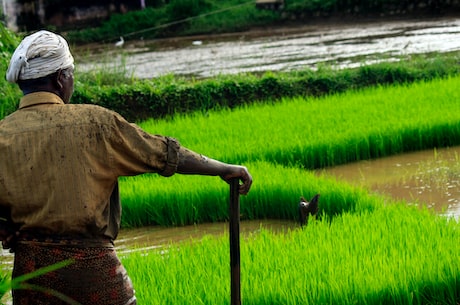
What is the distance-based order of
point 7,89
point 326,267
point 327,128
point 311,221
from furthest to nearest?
point 7,89 < point 327,128 < point 311,221 < point 326,267

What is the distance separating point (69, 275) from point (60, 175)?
282mm

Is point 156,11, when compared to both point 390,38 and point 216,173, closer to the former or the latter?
point 390,38

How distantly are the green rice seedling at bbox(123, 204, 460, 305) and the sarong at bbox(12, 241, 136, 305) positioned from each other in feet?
3.36

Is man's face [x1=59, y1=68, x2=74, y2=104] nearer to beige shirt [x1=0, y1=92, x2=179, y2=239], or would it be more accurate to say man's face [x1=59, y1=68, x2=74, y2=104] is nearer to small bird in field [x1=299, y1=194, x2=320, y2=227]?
beige shirt [x1=0, y1=92, x2=179, y2=239]

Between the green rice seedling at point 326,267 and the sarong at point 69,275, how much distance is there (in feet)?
3.36

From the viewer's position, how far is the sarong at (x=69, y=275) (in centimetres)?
254

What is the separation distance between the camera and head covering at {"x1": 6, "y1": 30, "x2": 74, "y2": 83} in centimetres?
256

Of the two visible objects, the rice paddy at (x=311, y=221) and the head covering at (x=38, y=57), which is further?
the rice paddy at (x=311, y=221)

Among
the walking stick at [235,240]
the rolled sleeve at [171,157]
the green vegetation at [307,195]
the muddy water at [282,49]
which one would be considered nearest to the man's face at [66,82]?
the rolled sleeve at [171,157]

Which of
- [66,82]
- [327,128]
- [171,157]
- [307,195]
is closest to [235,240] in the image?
[171,157]

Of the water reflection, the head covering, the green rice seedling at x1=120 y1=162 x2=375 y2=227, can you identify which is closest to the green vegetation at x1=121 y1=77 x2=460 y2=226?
the green rice seedling at x1=120 y1=162 x2=375 y2=227

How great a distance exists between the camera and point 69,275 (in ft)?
8.34

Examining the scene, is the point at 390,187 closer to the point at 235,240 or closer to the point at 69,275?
the point at 235,240

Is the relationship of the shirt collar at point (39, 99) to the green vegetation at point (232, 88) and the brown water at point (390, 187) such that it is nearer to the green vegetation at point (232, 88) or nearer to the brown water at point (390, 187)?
the brown water at point (390, 187)
